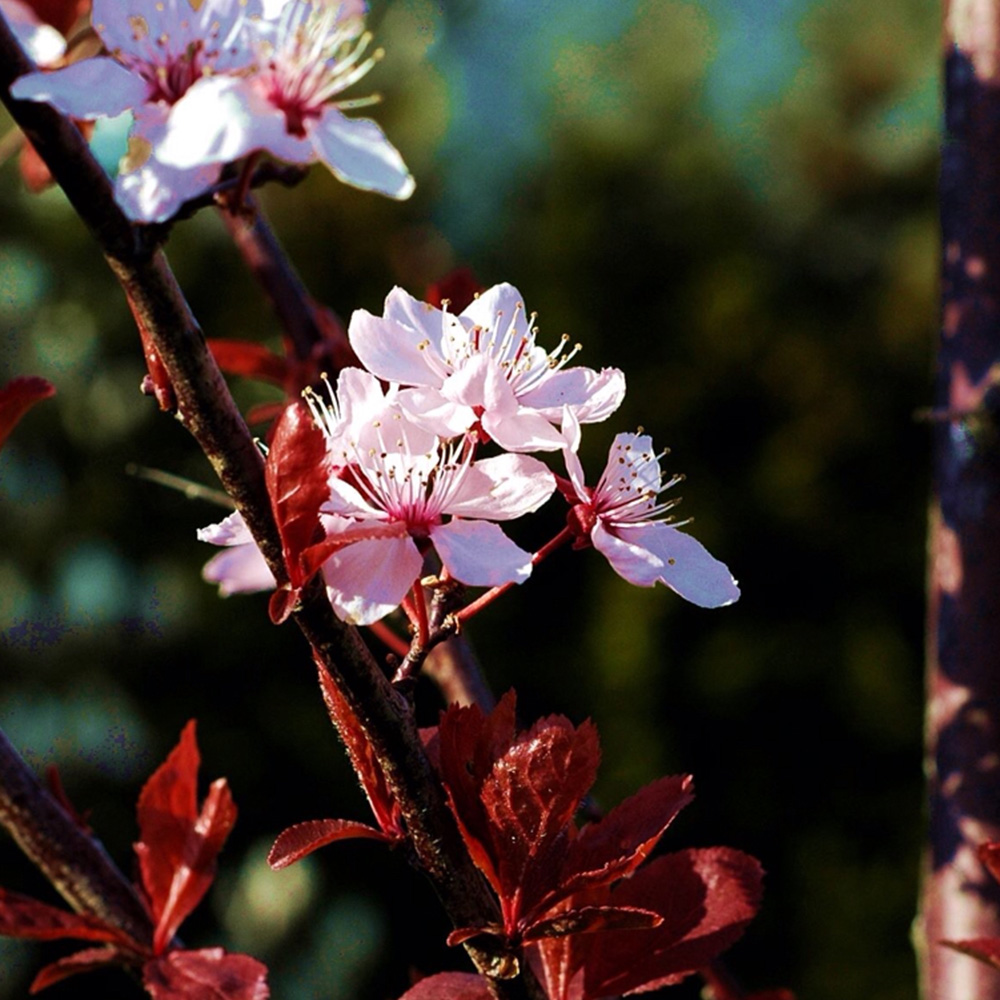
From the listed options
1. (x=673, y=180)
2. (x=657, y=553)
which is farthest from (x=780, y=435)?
(x=657, y=553)

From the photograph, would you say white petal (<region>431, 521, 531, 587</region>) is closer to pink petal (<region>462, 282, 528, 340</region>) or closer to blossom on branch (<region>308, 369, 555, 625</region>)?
blossom on branch (<region>308, 369, 555, 625</region>)

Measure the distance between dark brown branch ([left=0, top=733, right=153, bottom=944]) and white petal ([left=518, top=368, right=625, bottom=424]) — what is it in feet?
1.05

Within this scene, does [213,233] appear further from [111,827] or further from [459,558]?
[459,558]

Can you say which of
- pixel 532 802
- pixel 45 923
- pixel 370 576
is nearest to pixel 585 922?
pixel 532 802

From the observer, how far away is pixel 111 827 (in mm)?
3877

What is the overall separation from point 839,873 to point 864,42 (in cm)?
373

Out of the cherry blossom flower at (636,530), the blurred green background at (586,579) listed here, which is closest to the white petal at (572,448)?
the cherry blossom flower at (636,530)

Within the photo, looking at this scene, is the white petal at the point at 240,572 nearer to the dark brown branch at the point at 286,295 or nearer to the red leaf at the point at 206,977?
the red leaf at the point at 206,977

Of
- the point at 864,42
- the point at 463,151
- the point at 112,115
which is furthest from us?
the point at 864,42

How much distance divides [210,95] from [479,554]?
18 cm

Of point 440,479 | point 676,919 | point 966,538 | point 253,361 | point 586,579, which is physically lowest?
point 586,579

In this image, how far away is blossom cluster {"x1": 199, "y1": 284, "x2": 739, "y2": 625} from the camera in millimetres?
403

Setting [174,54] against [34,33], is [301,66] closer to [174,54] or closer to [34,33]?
[174,54]

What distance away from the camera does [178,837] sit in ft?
2.02
